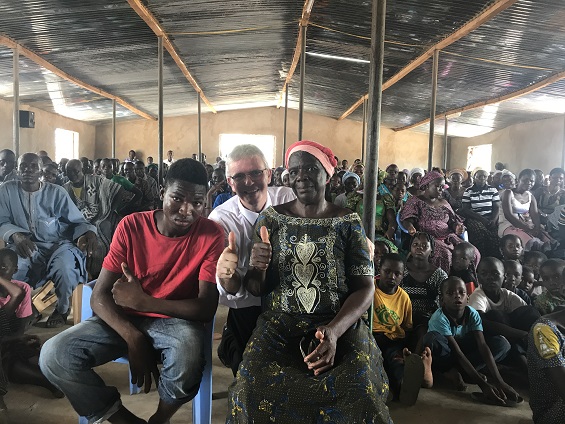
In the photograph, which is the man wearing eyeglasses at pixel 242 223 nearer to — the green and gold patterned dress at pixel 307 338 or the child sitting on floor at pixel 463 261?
the green and gold patterned dress at pixel 307 338

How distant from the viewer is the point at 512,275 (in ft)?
12.1

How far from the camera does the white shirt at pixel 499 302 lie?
3428 mm

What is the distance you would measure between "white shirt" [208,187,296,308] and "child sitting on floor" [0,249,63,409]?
1276 mm

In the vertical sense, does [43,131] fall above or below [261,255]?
above

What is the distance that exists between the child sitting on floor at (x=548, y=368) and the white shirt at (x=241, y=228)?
1442 mm

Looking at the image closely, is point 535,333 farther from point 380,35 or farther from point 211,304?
point 380,35


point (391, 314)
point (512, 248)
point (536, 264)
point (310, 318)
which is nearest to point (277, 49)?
point (512, 248)

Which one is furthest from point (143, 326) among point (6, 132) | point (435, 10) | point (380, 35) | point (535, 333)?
point (6, 132)

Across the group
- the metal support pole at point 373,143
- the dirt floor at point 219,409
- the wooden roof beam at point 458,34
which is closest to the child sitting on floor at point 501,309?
the dirt floor at point 219,409

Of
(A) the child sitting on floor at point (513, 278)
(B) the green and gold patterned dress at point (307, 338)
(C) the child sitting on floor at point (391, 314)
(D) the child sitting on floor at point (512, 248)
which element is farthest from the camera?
(D) the child sitting on floor at point (512, 248)

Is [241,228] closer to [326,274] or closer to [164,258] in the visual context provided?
[164,258]

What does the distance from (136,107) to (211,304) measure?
13.9 meters

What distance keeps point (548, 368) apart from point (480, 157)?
17671mm

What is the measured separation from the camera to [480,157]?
18.6m
